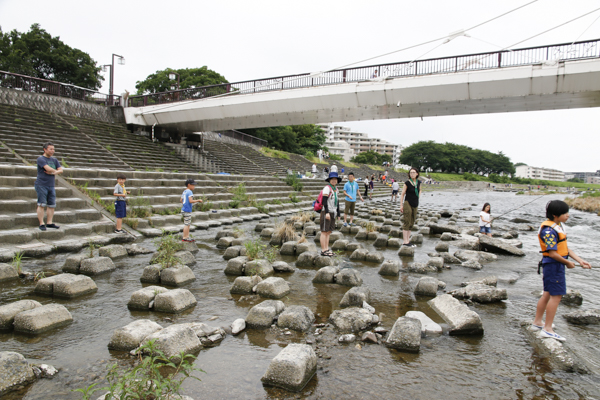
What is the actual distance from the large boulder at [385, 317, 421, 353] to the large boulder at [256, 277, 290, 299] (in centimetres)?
180

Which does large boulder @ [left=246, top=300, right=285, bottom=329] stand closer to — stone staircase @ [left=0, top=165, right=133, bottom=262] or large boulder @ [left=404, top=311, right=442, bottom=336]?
large boulder @ [left=404, top=311, right=442, bottom=336]

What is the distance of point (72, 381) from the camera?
281 centimetres

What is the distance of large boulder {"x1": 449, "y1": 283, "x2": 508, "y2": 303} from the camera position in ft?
16.8

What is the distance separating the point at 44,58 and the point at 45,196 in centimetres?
4098

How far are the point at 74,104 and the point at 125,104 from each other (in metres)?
3.37

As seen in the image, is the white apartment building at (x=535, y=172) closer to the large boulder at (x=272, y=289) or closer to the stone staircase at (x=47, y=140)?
the stone staircase at (x=47, y=140)

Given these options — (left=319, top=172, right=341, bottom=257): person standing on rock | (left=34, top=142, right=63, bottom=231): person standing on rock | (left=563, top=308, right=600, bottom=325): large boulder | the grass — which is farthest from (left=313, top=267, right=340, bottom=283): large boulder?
the grass

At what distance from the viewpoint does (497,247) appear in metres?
9.12

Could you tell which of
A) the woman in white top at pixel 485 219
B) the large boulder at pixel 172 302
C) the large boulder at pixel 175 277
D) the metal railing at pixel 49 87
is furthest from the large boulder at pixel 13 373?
the metal railing at pixel 49 87

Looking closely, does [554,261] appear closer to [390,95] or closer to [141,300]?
[141,300]

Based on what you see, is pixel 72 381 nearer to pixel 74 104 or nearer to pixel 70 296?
pixel 70 296

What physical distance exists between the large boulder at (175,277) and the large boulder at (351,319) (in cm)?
261

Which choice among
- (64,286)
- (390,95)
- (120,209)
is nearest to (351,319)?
(64,286)

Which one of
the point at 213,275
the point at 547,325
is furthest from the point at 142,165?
the point at 547,325
